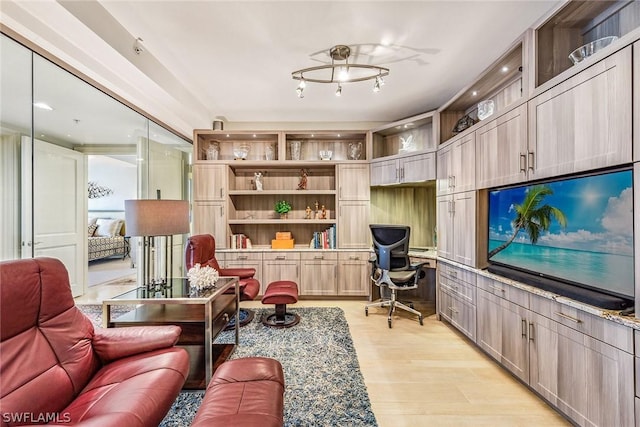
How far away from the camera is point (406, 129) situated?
4.31 metres

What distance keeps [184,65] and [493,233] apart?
364 cm

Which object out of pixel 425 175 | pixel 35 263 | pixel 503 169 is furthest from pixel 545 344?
pixel 35 263

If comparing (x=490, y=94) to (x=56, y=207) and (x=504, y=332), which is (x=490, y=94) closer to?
(x=504, y=332)

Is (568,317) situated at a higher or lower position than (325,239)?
lower

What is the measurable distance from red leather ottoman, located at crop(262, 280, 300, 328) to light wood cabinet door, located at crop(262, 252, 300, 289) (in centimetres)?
76

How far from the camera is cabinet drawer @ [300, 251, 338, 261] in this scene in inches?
168

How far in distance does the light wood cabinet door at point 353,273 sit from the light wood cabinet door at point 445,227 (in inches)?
45.8

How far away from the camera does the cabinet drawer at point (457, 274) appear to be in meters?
2.79

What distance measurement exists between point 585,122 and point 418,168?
84.9 inches

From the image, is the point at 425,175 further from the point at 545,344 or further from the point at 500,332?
the point at 545,344

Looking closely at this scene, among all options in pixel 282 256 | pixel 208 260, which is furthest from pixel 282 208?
pixel 208 260

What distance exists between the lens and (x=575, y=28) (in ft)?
6.68

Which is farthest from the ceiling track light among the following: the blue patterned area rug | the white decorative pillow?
the white decorative pillow

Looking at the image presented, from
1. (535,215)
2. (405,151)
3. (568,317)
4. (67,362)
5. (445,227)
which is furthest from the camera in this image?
(405,151)
